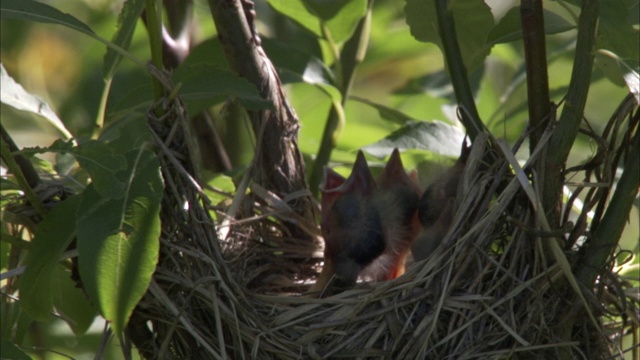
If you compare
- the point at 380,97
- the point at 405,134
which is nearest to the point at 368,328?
the point at 405,134

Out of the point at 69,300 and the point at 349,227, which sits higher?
the point at 349,227

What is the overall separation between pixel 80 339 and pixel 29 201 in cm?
53

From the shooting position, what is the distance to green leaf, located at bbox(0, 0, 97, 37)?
913mm

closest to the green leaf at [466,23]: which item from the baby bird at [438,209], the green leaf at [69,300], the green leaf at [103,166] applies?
the baby bird at [438,209]

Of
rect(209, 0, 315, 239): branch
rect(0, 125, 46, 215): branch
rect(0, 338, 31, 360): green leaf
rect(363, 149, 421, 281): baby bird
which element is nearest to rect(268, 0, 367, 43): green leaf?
rect(209, 0, 315, 239): branch

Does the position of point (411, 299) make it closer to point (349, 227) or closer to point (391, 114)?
point (349, 227)

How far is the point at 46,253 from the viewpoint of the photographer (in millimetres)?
915

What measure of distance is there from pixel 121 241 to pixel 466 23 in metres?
0.53

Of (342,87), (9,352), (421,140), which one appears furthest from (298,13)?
(9,352)

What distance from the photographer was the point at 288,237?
1.35 m

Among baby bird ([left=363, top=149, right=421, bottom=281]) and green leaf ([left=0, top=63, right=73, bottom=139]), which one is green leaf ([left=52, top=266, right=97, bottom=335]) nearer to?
green leaf ([left=0, top=63, right=73, bottom=139])

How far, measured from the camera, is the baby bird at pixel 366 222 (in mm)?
1239

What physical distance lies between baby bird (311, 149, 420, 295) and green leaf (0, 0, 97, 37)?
1.47 ft

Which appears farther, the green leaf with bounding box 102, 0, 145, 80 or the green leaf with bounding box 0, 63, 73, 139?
the green leaf with bounding box 0, 63, 73, 139
